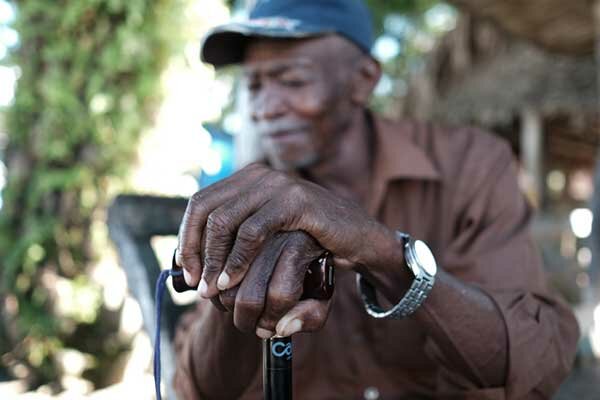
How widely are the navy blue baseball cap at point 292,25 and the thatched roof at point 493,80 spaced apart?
8.72 m

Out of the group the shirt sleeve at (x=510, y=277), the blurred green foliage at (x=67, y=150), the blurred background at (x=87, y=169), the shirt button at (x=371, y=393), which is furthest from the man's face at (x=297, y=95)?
the blurred green foliage at (x=67, y=150)

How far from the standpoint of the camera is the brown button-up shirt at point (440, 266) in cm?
165

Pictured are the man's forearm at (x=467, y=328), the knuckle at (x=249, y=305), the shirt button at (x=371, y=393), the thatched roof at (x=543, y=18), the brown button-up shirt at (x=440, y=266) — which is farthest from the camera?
the thatched roof at (x=543, y=18)

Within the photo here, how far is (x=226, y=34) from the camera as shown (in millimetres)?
2150

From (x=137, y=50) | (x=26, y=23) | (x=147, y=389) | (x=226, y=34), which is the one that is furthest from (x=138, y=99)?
(x=226, y=34)

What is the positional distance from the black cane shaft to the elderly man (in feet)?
0.08

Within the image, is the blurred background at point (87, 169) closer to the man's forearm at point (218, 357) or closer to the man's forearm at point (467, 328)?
the man's forearm at point (218, 357)

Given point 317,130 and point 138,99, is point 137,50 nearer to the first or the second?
point 138,99

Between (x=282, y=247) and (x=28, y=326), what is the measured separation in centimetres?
366

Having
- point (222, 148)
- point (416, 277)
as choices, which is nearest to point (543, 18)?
point (222, 148)

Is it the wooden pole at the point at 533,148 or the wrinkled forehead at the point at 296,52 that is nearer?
the wrinkled forehead at the point at 296,52

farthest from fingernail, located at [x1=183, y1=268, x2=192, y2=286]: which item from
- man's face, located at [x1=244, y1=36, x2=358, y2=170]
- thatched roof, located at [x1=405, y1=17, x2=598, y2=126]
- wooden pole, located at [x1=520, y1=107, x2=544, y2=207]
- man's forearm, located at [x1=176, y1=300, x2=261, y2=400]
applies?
wooden pole, located at [x1=520, y1=107, x2=544, y2=207]

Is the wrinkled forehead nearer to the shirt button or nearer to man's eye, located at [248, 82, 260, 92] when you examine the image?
man's eye, located at [248, 82, 260, 92]

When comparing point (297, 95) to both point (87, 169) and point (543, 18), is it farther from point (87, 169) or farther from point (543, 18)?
point (543, 18)
